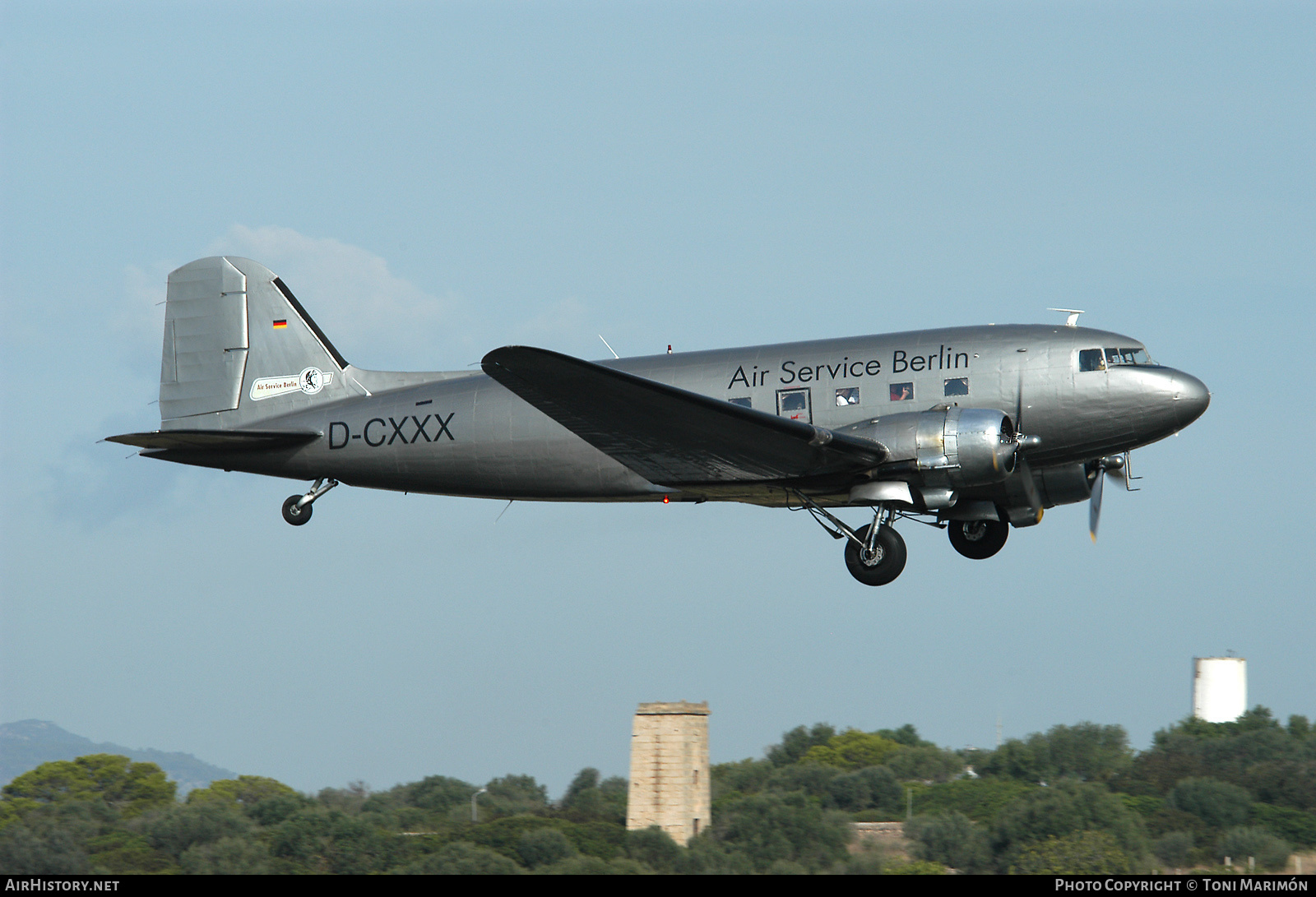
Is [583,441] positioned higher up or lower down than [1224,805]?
higher up

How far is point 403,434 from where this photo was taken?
20281mm

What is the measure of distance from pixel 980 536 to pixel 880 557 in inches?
132

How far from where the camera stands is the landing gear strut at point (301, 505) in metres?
20.8

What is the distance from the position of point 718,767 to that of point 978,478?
206 ft

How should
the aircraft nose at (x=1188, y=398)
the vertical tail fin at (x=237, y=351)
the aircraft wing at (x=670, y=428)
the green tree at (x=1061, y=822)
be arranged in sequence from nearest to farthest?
the aircraft wing at (x=670, y=428) < the aircraft nose at (x=1188, y=398) < the vertical tail fin at (x=237, y=351) < the green tree at (x=1061, y=822)

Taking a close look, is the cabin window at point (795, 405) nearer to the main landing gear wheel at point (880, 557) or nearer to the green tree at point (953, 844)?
the main landing gear wheel at point (880, 557)

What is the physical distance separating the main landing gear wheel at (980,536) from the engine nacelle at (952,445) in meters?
3.69

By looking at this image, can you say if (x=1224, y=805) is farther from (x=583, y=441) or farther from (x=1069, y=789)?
(x=583, y=441)

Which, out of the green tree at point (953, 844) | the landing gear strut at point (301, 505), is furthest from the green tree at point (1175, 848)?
the landing gear strut at point (301, 505)

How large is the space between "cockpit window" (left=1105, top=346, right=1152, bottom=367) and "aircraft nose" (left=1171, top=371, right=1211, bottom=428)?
488 mm

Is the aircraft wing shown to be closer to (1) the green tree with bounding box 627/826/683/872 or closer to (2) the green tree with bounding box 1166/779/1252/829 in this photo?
(1) the green tree with bounding box 627/826/683/872

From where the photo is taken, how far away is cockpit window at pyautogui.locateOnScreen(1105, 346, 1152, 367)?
1752 centimetres

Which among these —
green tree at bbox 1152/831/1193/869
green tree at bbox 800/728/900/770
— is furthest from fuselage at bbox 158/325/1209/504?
green tree at bbox 800/728/900/770

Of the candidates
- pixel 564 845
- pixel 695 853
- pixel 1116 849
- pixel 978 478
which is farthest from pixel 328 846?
pixel 978 478
